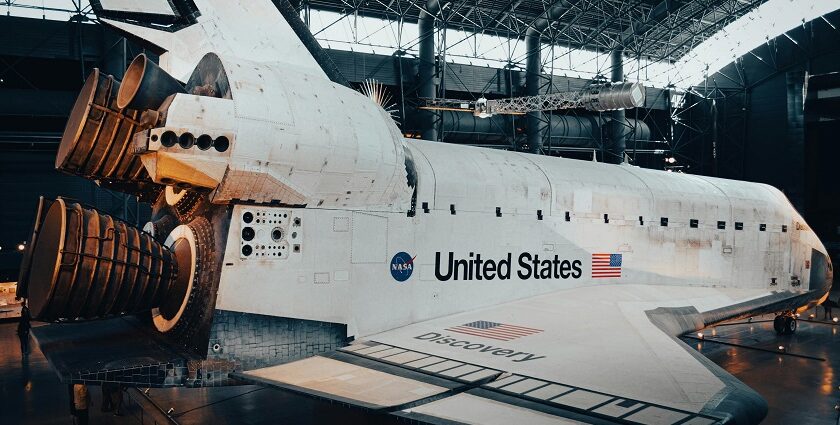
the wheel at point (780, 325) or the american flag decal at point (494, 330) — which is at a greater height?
the american flag decal at point (494, 330)

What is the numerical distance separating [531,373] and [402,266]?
218 centimetres

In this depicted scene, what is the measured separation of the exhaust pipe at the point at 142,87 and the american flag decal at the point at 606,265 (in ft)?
20.6

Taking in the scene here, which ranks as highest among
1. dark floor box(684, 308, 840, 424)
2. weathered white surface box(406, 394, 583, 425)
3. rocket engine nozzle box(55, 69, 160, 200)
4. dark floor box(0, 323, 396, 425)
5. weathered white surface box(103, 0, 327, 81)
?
weathered white surface box(103, 0, 327, 81)

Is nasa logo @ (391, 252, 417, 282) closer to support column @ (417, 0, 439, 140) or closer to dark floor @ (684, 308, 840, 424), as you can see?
dark floor @ (684, 308, 840, 424)

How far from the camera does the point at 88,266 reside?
4.76m

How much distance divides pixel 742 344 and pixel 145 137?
476 inches

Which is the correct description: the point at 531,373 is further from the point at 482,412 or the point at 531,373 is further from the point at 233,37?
the point at 233,37

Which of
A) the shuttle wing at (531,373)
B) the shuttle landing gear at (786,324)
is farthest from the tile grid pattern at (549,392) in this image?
the shuttle landing gear at (786,324)

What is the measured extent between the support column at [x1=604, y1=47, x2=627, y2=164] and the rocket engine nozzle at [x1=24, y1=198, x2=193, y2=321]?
22.0 m

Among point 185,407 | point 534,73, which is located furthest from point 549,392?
point 534,73

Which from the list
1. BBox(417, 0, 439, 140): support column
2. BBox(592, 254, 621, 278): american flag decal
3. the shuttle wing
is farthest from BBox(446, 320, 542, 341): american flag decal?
BBox(417, 0, 439, 140): support column

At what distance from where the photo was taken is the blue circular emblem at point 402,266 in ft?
21.6

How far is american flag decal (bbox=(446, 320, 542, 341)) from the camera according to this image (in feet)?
20.2

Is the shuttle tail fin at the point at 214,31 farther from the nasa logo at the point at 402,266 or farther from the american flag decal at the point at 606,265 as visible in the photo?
the american flag decal at the point at 606,265
